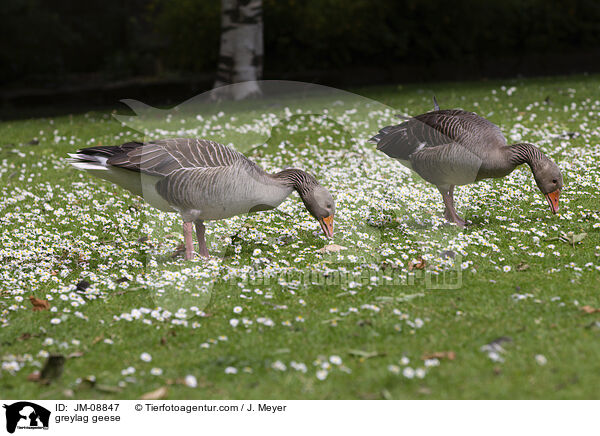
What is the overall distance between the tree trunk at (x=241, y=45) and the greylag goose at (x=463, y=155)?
935cm

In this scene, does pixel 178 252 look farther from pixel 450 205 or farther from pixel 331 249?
pixel 450 205

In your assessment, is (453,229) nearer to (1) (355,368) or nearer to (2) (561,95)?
(1) (355,368)

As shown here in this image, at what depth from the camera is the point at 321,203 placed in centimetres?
714

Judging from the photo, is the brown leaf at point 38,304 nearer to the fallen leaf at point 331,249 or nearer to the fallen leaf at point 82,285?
the fallen leaf at point 82,285

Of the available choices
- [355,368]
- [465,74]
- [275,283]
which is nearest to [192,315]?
[275,283]

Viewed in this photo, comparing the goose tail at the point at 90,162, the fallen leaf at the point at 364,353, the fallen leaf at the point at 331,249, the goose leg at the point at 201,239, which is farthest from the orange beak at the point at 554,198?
the goose tail at the point at 90,162

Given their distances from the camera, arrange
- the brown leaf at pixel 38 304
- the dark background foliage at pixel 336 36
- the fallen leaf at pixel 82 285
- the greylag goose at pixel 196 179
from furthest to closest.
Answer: the dark background foliage at pixel 336 36, the greylag goose at pixel 196 179, the fallen leaf at pixel 82 285, the brown leaf at pixel 38 304

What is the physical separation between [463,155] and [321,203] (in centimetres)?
178

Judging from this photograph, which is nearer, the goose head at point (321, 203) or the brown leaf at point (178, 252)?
the goose head at point (321, 203)

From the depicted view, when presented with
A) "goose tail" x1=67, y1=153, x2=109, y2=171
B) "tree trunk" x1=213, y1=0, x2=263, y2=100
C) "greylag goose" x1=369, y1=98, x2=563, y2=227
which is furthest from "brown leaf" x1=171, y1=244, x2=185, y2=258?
"tree trunk" x1=213, y1=0, x2=263, y2=100

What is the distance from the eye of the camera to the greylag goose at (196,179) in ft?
22.1

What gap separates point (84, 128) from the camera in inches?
599

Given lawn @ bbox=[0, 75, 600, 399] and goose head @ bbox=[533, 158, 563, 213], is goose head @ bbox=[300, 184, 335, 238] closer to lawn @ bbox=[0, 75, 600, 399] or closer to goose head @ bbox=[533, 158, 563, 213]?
lawn @ bbox=[0, 75, 600, 399]
